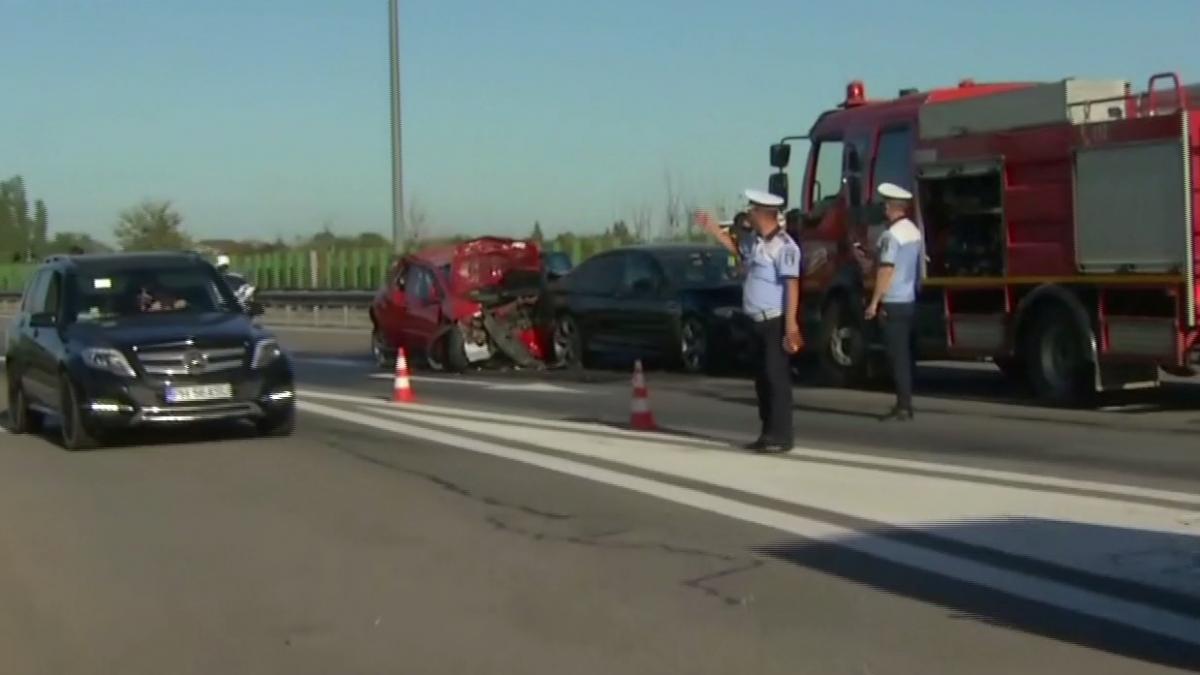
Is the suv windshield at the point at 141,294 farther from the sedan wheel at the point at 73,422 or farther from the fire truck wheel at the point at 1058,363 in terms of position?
the fire truck wheel at the point at 1058,363

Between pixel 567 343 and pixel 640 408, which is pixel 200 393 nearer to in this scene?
pixel 640 408

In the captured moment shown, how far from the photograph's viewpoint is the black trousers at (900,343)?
52.1 ft

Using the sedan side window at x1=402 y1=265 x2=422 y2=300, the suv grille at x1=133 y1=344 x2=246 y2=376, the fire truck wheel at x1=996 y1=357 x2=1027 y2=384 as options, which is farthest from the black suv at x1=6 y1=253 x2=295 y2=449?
the sedan side window at x1=402 y1=265 x2=422 y2=300

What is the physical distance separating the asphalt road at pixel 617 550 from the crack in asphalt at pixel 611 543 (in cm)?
3

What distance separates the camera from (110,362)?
50.5 feet

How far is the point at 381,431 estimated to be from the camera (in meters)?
16.9

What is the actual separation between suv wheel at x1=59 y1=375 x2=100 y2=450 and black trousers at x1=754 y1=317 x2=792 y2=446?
19.0 ft

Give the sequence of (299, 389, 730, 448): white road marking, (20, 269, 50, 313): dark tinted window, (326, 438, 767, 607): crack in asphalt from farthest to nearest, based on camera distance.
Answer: (20, 269, 50, 313): dark tinted window → (299, 389, 730, 448): white road marking → (326, 438, 767, 607): crack in asphalt

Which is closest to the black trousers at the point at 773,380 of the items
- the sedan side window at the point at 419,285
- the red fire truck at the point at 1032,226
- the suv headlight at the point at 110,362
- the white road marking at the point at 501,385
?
the red fire truck at the point at 1032,226

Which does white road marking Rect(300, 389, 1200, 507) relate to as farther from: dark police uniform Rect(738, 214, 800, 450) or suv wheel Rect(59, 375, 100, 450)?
suv wheel Rect(59, 375, 100, 450)

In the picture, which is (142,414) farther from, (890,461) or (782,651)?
(782,651)

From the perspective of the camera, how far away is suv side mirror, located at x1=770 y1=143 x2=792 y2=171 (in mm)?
20391

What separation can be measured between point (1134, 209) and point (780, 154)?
205 inches

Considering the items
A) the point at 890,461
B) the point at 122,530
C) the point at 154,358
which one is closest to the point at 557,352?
the point at 154,358
